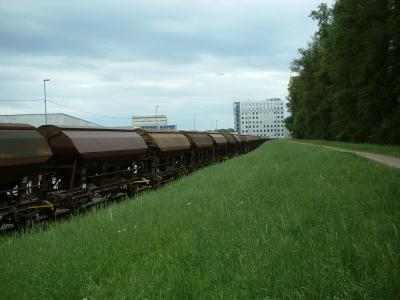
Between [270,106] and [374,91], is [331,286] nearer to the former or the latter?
[374,91]

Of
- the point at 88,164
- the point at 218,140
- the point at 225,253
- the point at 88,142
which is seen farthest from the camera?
the point at 218,140

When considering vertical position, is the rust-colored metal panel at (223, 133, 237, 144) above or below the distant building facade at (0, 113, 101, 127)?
below

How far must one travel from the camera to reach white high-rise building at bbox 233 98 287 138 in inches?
6988

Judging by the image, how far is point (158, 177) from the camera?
21.6 m

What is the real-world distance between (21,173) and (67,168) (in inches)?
109

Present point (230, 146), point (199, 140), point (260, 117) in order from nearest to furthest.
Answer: point (199, 140)
point (230, 146)
point (260, 117)

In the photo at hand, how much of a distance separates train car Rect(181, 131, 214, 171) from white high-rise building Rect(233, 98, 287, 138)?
14051cm

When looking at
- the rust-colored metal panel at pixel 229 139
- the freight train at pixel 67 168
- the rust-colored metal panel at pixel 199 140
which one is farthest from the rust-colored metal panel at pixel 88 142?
the rust-colored metal panel at pixel 229 139

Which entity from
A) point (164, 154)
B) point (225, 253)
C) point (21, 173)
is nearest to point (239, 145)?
point (164, 154)

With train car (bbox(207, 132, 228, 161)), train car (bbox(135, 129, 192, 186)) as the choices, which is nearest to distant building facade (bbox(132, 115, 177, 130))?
train car (bbox(207, 132, 228, 161))

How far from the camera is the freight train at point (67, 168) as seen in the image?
11.9m

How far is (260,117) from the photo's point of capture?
178875mm

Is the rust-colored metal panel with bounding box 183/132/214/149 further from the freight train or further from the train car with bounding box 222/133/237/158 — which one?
the train car with bounding box 222/133/237/158

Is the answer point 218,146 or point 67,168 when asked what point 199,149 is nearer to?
point 218,146
